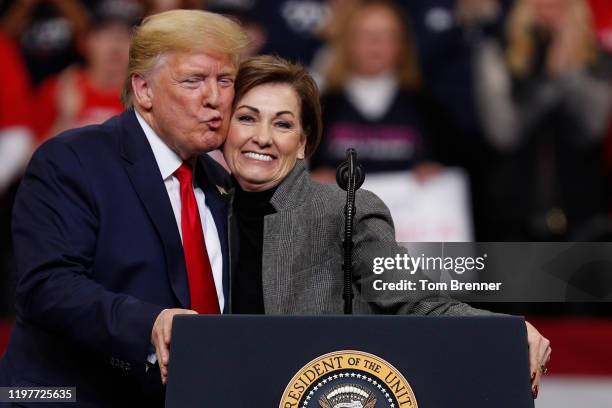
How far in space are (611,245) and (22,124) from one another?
4.20 m

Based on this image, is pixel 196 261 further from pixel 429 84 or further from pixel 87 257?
pixel 429 84

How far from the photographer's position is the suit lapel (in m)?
2.29

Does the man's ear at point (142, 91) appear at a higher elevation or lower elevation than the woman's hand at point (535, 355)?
higher

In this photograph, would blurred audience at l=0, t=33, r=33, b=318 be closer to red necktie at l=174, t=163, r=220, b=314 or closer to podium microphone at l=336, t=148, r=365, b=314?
red necktie at l=174, t=163, r=220, b=314

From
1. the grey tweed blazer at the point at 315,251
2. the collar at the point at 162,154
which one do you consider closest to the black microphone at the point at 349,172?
the grey tweed blazer at the point at 315,251

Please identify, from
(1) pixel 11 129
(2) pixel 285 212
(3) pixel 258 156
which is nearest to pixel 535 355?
(2) pixel 285 212

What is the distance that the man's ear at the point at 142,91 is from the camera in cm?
244

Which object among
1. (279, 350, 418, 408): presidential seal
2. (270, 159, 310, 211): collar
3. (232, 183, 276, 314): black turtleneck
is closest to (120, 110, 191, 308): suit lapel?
(232, 183, 276, 314): black turtleneck

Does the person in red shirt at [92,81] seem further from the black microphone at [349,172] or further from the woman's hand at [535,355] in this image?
the woman's hand at [535,355]

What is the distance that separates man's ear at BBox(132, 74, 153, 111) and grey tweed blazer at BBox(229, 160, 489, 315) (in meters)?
0.32

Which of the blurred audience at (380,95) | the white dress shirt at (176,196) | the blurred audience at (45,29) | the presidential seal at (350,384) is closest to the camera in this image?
the presidential seal at (350,384)

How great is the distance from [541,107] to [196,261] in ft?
13.0

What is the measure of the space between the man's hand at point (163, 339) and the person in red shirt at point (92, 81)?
12.8 feet

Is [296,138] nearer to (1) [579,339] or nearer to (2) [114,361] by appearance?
(2) [114,361]
